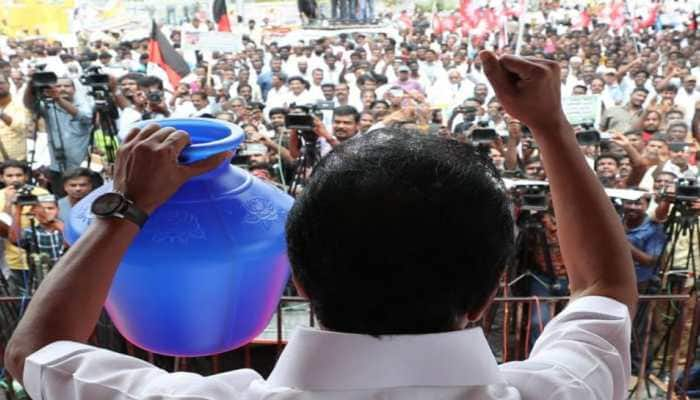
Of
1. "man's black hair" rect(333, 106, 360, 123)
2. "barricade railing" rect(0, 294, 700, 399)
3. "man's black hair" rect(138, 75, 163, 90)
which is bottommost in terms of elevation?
"barricade railing" rect(0, 294, 700, 399)

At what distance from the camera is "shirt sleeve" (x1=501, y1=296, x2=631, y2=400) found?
0.42 meters

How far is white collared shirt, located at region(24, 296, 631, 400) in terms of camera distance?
1.29 ft

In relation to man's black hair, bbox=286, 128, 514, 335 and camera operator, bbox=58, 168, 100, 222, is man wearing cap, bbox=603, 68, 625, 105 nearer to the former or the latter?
camera operator, bbox=58, 168, 100, 222

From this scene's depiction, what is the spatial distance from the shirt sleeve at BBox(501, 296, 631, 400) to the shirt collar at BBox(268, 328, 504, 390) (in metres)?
0.03

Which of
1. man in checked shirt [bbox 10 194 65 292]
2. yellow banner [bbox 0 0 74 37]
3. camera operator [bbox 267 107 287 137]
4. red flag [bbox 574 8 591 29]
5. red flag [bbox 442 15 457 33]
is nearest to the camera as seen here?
man in checked shirt [bbox 10 194 65 292]

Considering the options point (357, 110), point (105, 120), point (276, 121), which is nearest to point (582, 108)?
point (357, 110)

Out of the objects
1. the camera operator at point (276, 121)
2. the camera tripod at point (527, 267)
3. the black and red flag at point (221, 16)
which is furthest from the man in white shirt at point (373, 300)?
the black and red flag at point (221, 16)

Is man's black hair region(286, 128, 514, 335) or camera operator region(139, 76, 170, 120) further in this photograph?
camera operator region(139, 76, 170, 120)

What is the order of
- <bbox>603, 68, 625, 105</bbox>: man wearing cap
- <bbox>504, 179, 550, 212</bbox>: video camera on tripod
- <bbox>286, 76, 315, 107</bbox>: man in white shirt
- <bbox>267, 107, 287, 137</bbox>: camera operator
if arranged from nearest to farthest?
<bbox>504, 179, 550, 212</bbox>: video camera on tripod, <bbox>267, 107, 287, 137</bbox>: camera operator, <bbox>286, 76, 315, 107</bbox>: man in white shirt, <bbox>603, 68, 625, 105</bbox>: man wearing cap

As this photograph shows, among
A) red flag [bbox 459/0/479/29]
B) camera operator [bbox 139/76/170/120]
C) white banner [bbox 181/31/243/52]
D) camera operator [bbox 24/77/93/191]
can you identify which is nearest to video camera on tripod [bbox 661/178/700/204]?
camera operator [bbox 139/76/170/120]

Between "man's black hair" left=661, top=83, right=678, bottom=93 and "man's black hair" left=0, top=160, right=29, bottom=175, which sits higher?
"man's black hair" left=661, top=83, right=678, bottom=93

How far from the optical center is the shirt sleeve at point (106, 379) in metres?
0.40

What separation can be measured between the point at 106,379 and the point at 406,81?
4.48 meters

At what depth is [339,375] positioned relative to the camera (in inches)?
15.5
